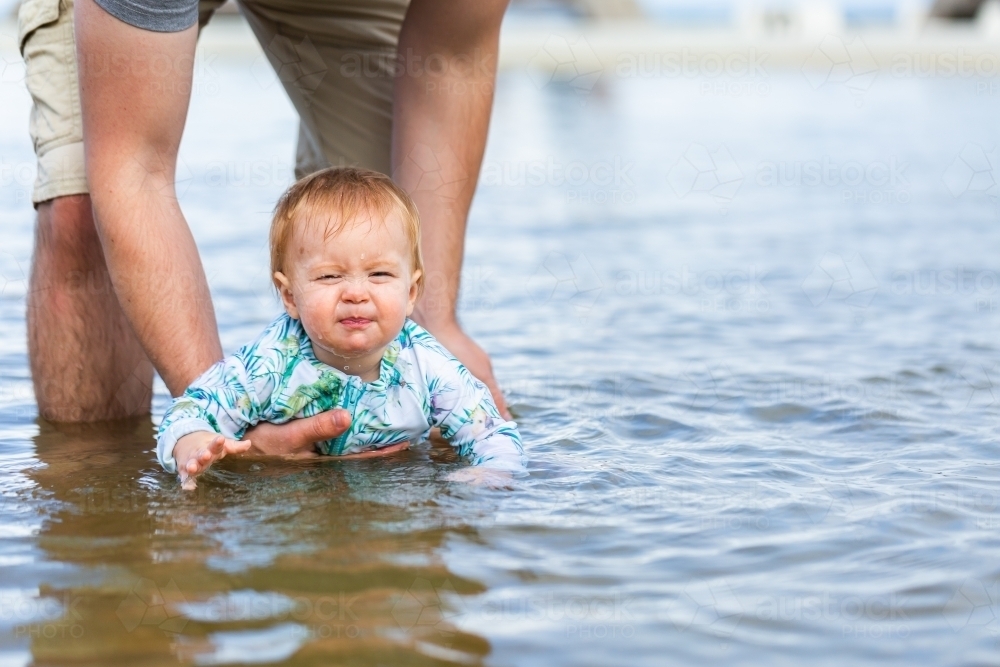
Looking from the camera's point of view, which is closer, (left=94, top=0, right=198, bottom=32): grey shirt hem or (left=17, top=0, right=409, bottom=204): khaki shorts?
(left=94, top=0, right=198, bottom=32): grey shirt hem

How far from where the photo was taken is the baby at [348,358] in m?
2.69

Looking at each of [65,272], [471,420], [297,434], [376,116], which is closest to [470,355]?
[471,420]

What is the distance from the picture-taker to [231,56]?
75.3 ft

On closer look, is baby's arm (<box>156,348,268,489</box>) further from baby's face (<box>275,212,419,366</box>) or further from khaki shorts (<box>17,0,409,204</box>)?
khaki shorts (<box>17,0,409,204</box>)

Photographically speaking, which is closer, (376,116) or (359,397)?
(359,397)

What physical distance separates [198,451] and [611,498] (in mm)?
838

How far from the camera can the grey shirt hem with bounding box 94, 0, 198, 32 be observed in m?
2.66

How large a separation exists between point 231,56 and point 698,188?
16.3 m

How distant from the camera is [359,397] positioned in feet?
9.46

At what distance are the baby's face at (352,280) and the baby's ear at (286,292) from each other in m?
0.03

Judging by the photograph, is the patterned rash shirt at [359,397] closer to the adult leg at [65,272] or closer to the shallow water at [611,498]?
the shallow water at [611,498]

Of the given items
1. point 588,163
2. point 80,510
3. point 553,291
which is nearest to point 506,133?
point 588,163

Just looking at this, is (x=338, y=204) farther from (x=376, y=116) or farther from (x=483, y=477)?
(x=376, y=116)

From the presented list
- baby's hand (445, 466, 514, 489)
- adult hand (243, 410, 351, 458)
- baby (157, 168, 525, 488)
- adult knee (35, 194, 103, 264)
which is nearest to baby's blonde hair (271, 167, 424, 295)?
baby (157, 168, 525, 488)
